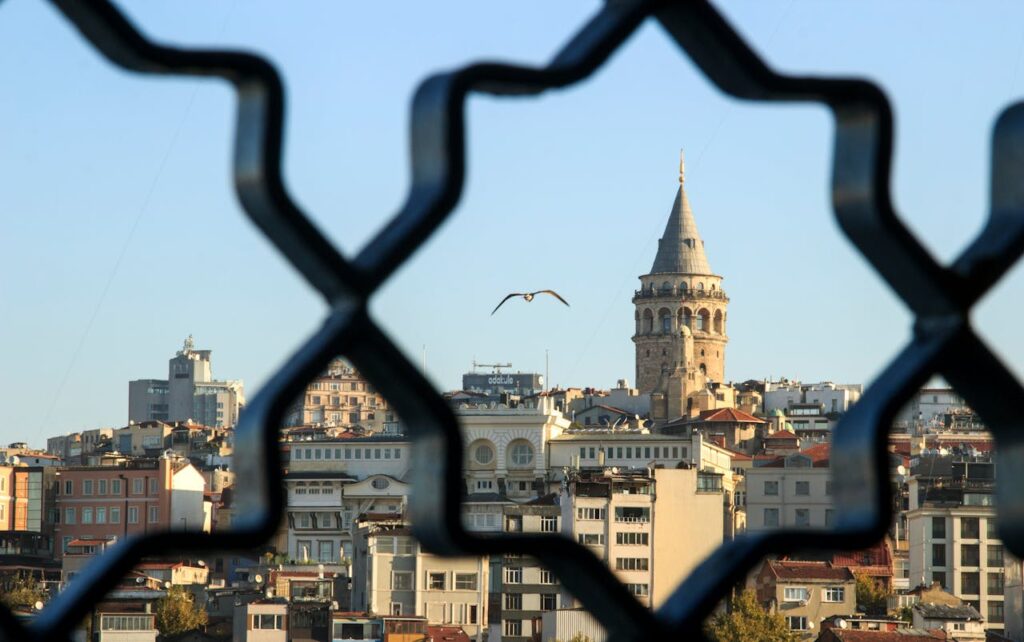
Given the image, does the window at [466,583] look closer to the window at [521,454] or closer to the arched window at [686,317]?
the window at [521,454]

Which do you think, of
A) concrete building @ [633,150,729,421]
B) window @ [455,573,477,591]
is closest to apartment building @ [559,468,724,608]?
window @ [455,573,477,591]

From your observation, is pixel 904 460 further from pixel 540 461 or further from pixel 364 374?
pixel 364 374

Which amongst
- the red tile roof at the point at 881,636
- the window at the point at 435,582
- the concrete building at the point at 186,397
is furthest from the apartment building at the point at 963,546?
the concrete building at the point at 186,397

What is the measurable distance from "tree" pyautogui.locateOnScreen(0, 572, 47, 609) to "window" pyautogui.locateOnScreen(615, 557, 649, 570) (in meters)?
Result: 8.46

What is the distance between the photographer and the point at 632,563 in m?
33.9

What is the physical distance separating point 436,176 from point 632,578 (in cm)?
3299

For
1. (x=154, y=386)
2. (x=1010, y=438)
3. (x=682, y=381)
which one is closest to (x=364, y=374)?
(x=1010, y=438)

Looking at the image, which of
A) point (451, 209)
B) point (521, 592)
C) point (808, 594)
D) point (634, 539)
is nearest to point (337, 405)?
point (634, 539)

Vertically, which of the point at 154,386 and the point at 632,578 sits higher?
the point at 154,386

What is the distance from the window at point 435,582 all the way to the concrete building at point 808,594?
448cm

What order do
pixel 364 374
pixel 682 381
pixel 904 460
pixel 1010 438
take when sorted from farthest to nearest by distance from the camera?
1. pixel 682 381
2. pixel 904 460
3. pixel 1010 438
4. pixel 364 374

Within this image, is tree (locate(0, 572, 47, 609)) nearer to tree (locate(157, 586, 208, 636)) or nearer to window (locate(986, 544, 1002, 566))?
tree (locate(157, 586, 208, 636))

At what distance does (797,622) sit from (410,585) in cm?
549

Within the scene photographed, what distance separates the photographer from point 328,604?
101 ft
